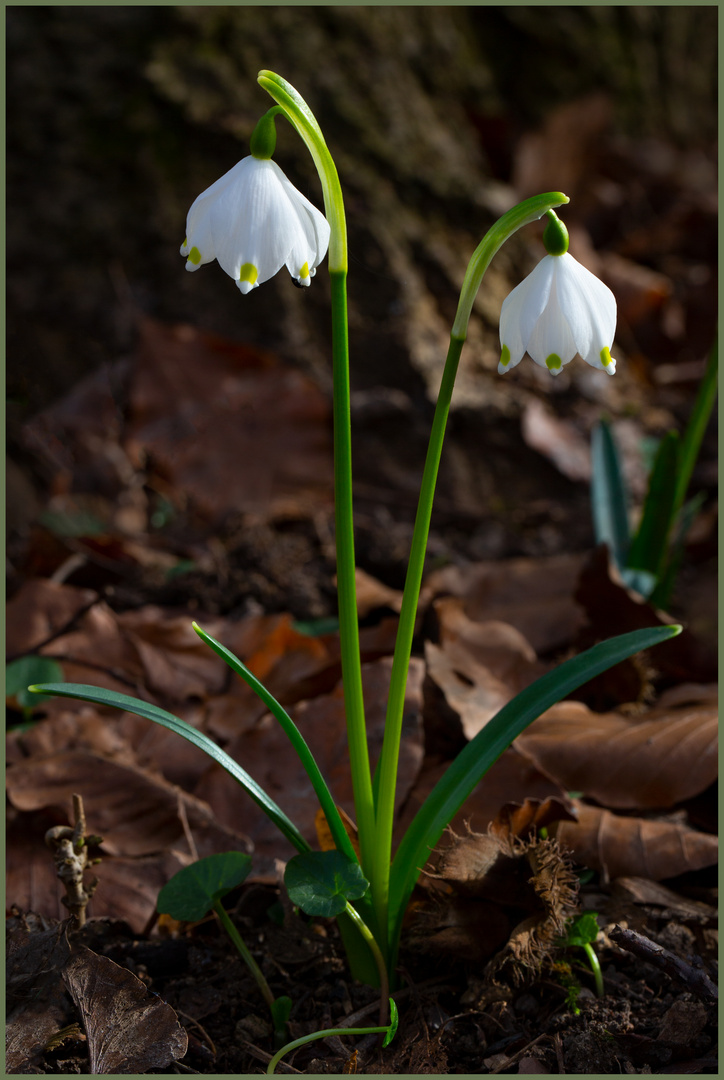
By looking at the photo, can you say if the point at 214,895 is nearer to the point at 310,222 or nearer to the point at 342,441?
the point at 342,441

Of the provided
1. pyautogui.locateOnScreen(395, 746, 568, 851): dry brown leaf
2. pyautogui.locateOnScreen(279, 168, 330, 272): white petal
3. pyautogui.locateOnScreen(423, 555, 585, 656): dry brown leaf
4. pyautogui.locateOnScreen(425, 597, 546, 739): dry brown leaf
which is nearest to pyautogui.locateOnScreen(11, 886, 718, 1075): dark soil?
pyautogui.locateOnScreen(395, 746, 568, 851): dry brown leaf

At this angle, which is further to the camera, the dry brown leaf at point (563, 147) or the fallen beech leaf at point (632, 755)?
the dry brown leaf at point (563, 147)

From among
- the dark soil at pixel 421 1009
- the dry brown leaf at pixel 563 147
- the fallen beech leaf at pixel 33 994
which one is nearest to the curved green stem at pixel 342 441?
the dark soil at pixel 421 1009

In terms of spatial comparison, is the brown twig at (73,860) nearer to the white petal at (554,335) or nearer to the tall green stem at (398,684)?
the tall green stem at (398,684)

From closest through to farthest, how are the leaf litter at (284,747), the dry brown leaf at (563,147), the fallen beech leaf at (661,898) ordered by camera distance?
the leaf litter at (284,747) < the fallen beech leaf at (661,898) < the dry brown leaf at (563,147)

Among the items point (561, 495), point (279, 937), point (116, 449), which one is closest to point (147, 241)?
point (116, 449)

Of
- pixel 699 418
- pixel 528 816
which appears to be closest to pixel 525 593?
pixel 699 418

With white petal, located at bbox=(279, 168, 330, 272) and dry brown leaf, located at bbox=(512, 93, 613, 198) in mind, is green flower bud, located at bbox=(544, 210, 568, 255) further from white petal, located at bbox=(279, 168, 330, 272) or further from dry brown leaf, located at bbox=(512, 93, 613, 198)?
dry brown leaf, located at bbox=(512, 93, 613, 198)

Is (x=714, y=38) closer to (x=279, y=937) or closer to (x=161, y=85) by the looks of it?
(x=161, y=85)
